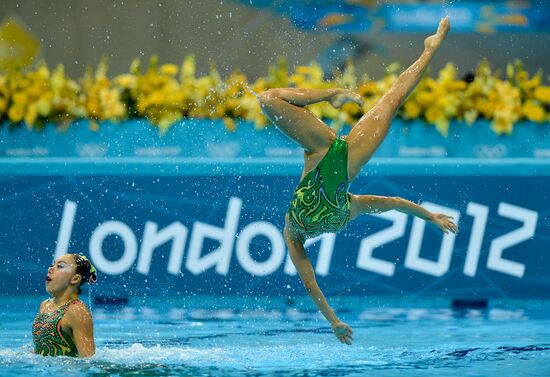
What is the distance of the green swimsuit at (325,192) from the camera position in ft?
19.6

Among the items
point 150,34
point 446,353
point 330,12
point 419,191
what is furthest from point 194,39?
point 446,353

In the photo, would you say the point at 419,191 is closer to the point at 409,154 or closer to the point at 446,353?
the point at 409,154

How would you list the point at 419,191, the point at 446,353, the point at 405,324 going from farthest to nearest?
1. the point at 419,191
2. the point at 405,324
3. the point at 446,353

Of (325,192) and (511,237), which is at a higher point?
(325,192)

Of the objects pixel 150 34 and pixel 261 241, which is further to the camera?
pixel 150 34

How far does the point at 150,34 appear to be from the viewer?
10.9 metres

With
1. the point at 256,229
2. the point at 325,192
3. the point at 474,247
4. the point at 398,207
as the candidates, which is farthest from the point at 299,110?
the point at 474,247

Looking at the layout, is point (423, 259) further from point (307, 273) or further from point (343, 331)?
point (343, 331)

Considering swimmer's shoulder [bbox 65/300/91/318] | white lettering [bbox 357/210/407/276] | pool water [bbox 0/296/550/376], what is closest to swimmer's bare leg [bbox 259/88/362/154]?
pool water [bbox 0/296/550/376]

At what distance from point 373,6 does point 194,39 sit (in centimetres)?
178

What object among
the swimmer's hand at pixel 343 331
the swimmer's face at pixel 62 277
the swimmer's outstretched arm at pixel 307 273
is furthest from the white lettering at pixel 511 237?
the swimmer's face at pixel 62 277

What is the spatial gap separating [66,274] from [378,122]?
6.15 feet

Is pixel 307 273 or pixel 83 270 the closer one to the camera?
pixel 83 270

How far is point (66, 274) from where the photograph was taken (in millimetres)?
5648
